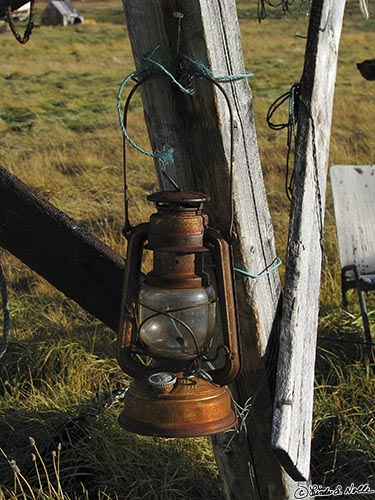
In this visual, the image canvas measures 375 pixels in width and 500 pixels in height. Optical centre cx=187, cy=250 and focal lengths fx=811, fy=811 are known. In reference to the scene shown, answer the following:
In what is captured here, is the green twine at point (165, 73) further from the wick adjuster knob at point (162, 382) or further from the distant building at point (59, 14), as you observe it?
the distant building at point (59, 14)

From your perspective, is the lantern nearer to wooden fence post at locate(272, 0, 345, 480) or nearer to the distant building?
wooden fence post at locate(272, 0, 345, 480)

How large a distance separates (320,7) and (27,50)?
67.2 feet

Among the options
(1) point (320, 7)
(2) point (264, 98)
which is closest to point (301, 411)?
(1) point (320, 7)

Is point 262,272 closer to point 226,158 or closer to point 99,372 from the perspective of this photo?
point 226,158

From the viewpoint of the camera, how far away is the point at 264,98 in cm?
1491

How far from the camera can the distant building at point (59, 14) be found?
31550 mm

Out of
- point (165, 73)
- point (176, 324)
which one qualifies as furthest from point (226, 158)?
Answer: point (176, 324)

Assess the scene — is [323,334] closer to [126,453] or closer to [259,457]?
[126,453]

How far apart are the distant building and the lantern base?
31.3 metres

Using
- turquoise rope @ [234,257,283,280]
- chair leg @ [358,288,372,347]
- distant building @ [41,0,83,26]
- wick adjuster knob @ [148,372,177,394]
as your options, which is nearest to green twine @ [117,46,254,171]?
turquoise rope @ [234,257,283,280]

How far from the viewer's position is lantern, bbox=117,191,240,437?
73.8 inches

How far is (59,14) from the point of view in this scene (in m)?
31.8

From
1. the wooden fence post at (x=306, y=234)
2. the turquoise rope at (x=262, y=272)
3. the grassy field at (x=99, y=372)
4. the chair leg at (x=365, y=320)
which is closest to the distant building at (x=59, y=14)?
the grassy field at (x=99, y=372)

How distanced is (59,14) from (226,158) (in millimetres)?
31285
